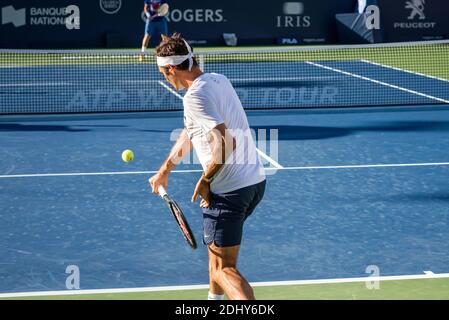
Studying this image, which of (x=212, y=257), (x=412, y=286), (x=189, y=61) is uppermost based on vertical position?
(x=189, y=61)

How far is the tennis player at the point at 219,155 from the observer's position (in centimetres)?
564

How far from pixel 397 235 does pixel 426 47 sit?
2045cm

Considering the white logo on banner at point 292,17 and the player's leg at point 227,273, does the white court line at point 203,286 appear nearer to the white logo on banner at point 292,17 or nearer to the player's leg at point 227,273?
the player's leg at point 227,273

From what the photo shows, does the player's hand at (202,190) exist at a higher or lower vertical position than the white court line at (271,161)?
higher

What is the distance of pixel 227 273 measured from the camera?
5.82 metres

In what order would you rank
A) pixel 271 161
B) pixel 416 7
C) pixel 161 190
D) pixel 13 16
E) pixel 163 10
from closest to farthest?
pixel 161 190 → pixel 271 161 → pixel 163 10 → pixel 13 16 → pixel 416 7

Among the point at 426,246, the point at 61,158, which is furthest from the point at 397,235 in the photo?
the point at 61,158

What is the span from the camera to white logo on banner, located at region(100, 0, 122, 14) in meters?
27.5

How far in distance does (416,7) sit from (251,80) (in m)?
10.8

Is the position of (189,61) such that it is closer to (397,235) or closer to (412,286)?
(412,286)

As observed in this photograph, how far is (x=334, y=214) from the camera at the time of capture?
887 centimetres

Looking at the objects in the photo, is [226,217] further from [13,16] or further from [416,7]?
[416,7]

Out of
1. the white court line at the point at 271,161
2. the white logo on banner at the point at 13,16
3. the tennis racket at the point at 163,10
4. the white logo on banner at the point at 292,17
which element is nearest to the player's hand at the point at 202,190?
the white court line at the point at 271,161

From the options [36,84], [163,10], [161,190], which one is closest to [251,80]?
[163,10]
